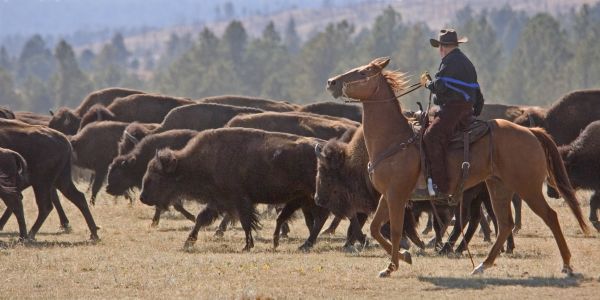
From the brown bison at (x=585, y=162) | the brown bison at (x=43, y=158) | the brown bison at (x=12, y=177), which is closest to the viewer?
the brown bison at (x=12, y=177)

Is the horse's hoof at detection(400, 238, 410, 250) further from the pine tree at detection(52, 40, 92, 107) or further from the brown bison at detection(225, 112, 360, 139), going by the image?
the pine tree at detection(52, 40, 92, 107)

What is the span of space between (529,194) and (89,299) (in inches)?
174

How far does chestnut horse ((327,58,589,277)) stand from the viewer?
11609mm

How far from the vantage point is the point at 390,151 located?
38.4 feet

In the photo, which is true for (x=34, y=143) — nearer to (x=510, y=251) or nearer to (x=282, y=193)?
(x=282, y=193)

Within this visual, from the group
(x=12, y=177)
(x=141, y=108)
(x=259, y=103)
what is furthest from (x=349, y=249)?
(x=259, y=103)

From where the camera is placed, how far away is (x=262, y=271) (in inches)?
476

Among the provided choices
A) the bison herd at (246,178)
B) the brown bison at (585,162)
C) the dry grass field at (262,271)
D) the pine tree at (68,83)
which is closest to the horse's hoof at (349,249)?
the bison herd at (246,178)

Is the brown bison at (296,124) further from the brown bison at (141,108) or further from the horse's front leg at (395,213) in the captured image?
the horse's front leg at (395,213)

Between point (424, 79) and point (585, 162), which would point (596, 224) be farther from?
point (424, 79)

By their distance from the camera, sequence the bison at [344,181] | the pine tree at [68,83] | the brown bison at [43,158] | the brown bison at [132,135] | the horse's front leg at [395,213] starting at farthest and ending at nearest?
the pine tree at [68,83] < the brown bison at [132,135] < the brown bison at [43,158] < the bison at [344,181] < the horse's front leg at [395,213]

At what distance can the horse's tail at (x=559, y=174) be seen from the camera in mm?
11773

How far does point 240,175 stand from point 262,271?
381 centimetres

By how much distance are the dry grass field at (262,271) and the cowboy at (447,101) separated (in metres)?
1.07
